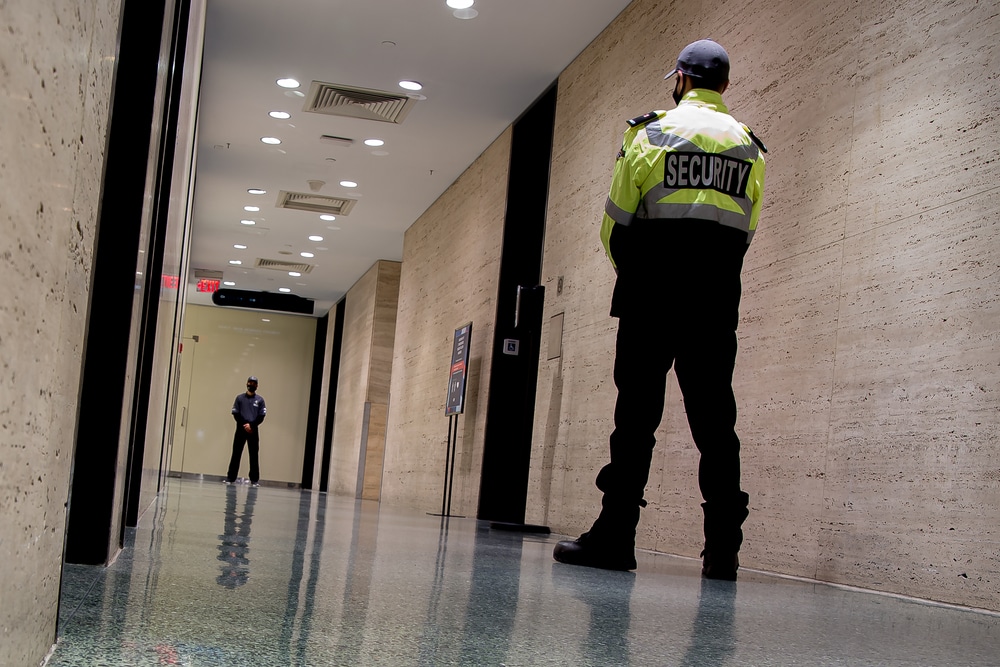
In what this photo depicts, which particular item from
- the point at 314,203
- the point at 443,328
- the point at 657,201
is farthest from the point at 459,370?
the point at 657,201

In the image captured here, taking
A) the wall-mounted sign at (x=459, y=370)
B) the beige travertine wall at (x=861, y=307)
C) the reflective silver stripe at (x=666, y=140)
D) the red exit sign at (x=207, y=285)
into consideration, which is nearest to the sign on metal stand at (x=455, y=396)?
the wall-mounted sign at (x=459, y=370)

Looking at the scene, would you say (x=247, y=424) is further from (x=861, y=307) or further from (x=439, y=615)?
(x=439, y=615)

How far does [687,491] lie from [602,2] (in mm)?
3539

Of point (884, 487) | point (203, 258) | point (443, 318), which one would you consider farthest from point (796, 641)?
point (203, 258)

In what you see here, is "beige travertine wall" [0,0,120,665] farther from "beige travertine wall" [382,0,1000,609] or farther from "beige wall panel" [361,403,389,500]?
"beige wall panel" [361,403,389,500]

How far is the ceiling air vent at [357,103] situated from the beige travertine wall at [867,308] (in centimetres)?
400

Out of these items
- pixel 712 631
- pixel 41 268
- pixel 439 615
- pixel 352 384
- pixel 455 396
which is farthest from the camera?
pixel 352 384

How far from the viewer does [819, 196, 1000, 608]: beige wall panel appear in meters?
3.24

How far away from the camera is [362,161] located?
437 inches

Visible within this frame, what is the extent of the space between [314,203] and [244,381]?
11376 millimetres

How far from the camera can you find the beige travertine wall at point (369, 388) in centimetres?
1551

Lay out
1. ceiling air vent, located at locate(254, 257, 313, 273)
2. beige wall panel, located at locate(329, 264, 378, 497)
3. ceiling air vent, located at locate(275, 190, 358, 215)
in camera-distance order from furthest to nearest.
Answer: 1. ceiling air vent, located at locate(254, 257, 313, 273)
2. beige wall panel, located at locate(329, 264, 378, 497)
3. ceiling air vent, located at locate(275, 190, 358, 215)

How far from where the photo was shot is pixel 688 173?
322cm

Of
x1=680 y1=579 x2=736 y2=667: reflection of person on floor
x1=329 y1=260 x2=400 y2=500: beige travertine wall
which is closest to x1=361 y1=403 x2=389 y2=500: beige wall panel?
x1=329 y1=260 x2=400 y2=500: beige travertine wall
